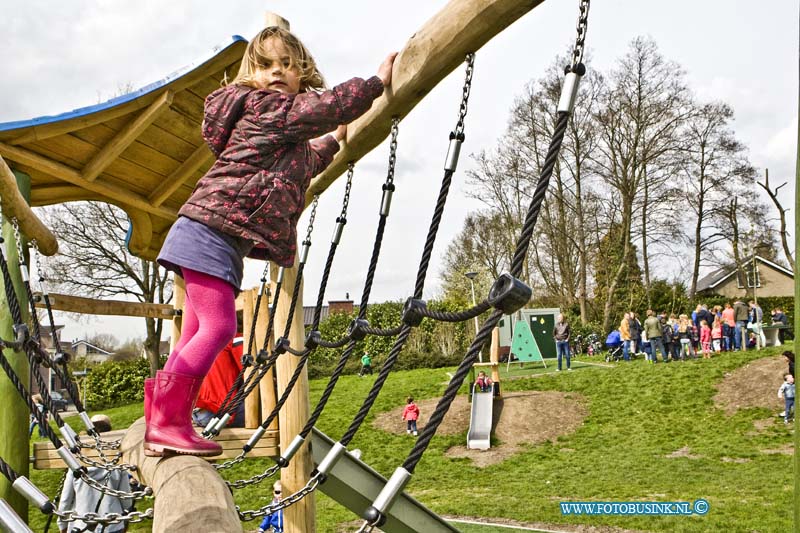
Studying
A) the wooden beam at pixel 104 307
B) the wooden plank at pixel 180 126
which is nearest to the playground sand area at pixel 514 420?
the wooden beam at pixel 104 307

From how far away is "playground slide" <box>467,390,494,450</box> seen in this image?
1296 cm

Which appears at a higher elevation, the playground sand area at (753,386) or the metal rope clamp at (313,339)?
the metal rope clamp at (313,339)

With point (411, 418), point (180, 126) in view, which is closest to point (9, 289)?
point (180, 126)

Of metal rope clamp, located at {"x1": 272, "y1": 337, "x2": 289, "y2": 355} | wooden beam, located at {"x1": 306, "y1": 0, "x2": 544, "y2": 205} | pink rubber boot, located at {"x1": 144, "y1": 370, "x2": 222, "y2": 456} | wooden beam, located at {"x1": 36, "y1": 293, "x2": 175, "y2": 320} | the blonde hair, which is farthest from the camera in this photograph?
wooden beam, located at {"x1": 36, "y1": 293, "x2": 175, "y2": 320}

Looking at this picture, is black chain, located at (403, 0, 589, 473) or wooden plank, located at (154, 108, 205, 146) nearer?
black chain, located at (403, 0, 589, 473)

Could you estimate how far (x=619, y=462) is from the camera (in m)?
11.0

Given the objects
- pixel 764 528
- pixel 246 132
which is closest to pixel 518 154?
pixel 764 528

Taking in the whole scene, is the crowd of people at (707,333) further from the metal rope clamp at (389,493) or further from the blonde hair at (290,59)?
the metal rope clamp at (389,493)

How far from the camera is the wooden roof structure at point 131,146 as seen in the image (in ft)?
12.5

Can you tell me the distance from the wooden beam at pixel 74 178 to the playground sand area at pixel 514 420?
8.65m

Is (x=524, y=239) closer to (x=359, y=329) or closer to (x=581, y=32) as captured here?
(x=581, y=32)

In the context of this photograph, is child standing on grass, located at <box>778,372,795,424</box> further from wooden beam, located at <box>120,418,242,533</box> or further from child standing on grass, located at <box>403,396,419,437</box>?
wooden beam, located at <box>120,418,242,533</box>

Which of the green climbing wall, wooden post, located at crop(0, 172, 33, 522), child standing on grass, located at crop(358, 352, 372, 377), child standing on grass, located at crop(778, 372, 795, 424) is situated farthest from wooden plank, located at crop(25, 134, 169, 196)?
child standing on grass, located at crop(358, 352, 372, 377)

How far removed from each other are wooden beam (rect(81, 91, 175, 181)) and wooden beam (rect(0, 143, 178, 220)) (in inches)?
3.5
